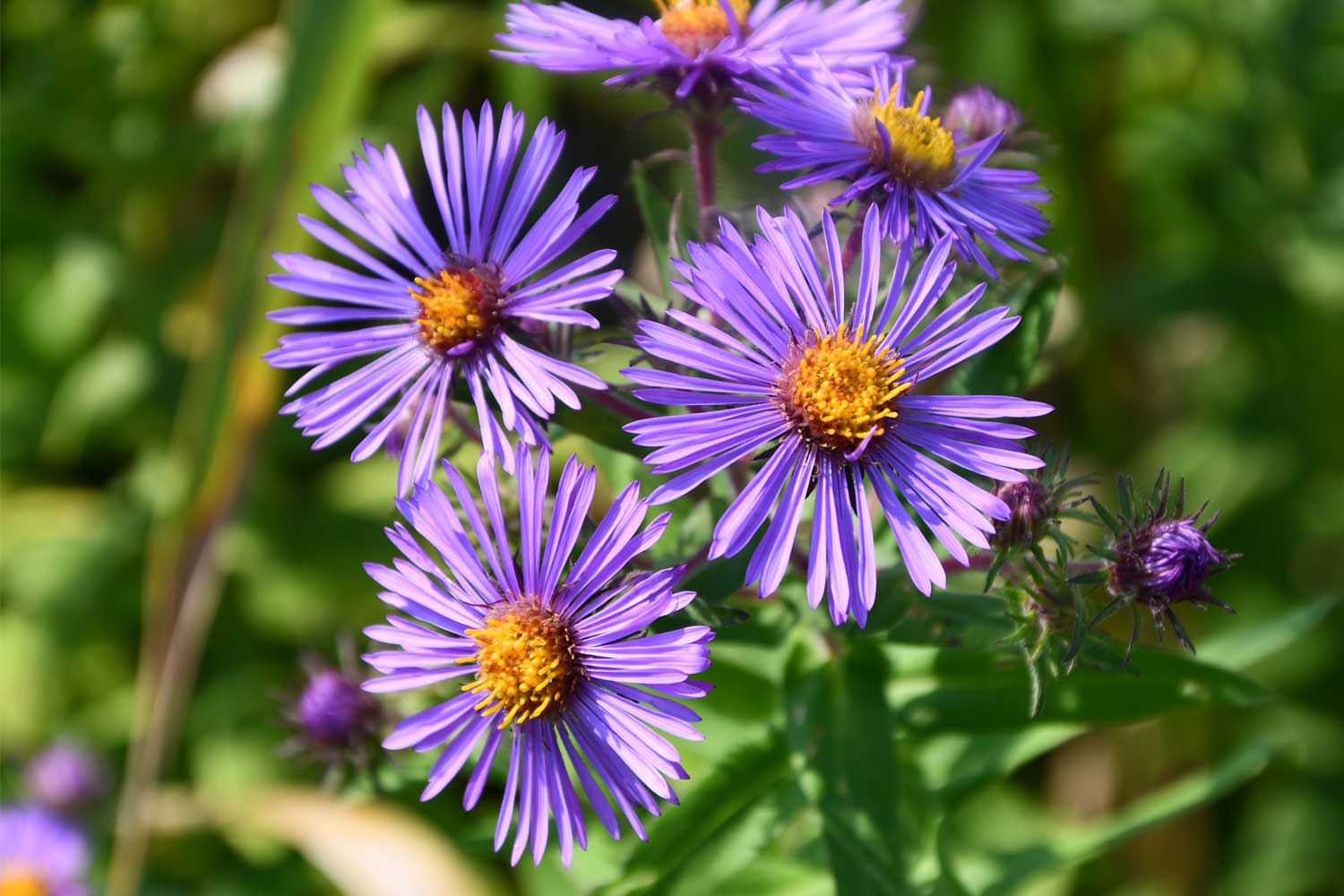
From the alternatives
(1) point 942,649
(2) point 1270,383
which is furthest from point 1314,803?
(1) point 942,649

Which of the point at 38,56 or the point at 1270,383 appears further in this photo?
the point at 38,56

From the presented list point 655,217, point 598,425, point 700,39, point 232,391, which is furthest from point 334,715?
point 232,391

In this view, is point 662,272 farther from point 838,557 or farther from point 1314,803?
point 1314,803

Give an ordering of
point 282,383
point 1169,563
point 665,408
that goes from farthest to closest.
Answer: point 282,383 → point 665,408 → point 1169,563

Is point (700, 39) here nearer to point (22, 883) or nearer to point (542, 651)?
point (542, 651)

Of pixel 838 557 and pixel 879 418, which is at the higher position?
pixel 879 418

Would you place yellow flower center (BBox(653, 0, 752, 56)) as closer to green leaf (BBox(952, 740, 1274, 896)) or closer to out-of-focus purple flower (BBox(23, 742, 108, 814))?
green leaf (BBox(952, 740, 1274, 896))

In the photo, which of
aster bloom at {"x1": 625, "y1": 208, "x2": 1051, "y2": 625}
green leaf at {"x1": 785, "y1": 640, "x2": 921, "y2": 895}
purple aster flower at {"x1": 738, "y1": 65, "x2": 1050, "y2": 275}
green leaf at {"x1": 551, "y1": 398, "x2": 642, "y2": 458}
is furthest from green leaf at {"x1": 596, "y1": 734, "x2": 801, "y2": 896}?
purple aster flower at {"x1": 738, "y1": 65, "x2": 1050, "y2": 275}

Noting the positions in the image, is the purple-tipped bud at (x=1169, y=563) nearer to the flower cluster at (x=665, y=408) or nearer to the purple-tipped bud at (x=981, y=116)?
the flower cluster at (x=665, y=408)
